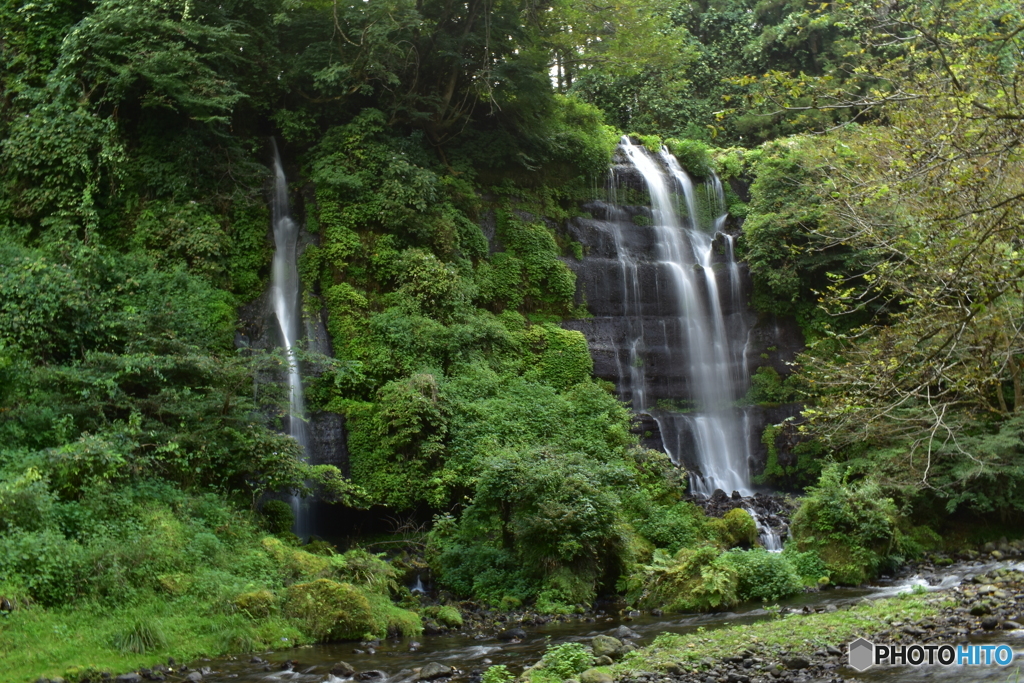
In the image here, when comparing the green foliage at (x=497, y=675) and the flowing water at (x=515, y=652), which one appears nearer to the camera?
the flowing water at (x=515, y=652)

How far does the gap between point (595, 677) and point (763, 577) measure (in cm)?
550

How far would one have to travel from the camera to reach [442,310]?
16.5 metres

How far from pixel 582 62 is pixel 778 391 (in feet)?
Result: 32.4

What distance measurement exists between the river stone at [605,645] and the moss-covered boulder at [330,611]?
2903 millimetres

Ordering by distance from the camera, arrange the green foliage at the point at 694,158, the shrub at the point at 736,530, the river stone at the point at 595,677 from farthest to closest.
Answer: the green foliage at the point at 694,158
the shrub at the point at 736,530
the river stone at the point at 595,677

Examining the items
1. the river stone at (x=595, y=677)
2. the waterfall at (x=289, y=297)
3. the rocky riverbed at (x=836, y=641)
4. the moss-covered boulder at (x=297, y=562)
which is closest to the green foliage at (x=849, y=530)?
the rocky riverbed at (x=836, y=641)

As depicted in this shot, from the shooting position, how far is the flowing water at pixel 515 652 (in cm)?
630

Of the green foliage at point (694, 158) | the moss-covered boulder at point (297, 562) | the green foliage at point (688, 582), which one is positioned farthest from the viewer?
the green foliage at point (694, 158)

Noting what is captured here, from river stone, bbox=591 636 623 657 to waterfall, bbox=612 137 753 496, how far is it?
9971mm

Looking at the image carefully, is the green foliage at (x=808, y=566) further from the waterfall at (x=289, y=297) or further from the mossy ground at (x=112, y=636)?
the waterfall at (x=289, y=297)

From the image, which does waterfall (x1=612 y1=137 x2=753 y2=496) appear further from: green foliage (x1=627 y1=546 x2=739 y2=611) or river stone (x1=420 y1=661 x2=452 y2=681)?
river stone (x1=420 y1=661 x2=452 y2=681)

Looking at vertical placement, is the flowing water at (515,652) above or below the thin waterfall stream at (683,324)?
below

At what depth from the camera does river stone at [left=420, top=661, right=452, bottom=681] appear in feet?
24.0

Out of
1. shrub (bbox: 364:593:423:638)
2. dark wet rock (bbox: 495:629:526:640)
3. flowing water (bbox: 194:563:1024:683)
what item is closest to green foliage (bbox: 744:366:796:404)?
flowing water (bbox: 194:563:1024:683)
